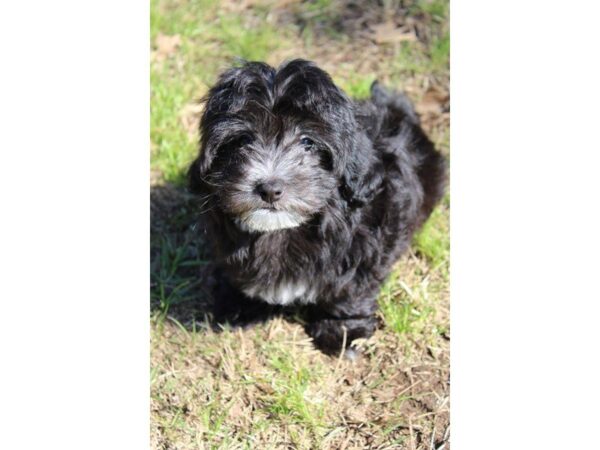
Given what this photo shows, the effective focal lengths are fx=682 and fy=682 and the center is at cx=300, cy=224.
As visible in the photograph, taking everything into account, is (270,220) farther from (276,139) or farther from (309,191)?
(276,139)

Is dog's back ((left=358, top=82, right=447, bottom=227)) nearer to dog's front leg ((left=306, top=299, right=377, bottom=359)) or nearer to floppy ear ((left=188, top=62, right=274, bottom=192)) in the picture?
dog's front leg ((left=306, top=299, right=377, bottom=359))

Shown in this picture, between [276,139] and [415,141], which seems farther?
[415,141]

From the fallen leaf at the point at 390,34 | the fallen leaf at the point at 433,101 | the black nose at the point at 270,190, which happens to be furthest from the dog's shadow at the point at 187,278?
the fallen leaf at the point at 390,34

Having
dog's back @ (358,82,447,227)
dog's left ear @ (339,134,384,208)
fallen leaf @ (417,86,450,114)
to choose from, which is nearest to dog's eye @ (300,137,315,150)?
dog's left ear @ (339,134,384,208)

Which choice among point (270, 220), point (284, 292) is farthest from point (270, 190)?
point (284, 292)

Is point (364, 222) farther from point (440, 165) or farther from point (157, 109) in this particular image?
point (157, 109)

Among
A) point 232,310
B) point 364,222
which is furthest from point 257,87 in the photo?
point 232,310
